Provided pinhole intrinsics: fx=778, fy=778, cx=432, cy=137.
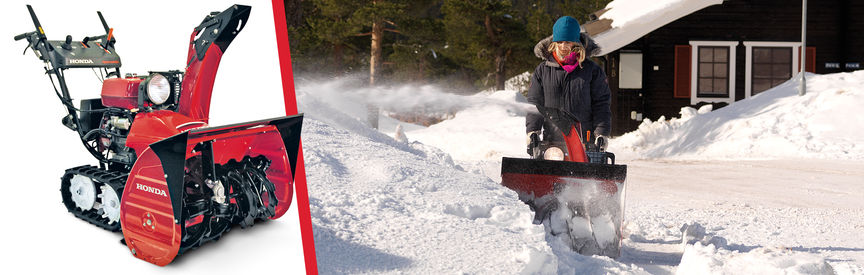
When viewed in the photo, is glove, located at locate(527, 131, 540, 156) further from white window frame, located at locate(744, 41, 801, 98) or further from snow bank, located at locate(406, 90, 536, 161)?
white window frame, located at locate(744, 41, 801, 98)

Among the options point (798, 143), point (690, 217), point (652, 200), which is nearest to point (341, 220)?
point (690, 217)

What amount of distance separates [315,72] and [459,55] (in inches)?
263

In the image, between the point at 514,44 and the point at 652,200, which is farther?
the point at 514,44

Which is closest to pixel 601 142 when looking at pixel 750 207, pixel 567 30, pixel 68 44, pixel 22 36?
pixel 567 30

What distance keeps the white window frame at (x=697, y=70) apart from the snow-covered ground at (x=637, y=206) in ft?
12.5

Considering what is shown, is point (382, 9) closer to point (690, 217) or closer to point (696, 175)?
point (696, 175)

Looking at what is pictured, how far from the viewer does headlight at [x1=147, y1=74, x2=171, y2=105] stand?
514 centimetres

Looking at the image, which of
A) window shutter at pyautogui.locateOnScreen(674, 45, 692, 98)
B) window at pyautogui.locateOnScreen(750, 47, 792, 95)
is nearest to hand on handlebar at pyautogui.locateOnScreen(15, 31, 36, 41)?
window shutter at pyautogui.locateOnScreen(674, 45, 692, 98)

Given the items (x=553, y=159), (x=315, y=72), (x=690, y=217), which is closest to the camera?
(x=553, y=159)

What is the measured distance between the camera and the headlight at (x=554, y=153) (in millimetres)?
5910

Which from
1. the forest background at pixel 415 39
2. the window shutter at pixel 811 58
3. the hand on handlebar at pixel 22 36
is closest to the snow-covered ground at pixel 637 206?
the hand on handlebar at pixel 22 36

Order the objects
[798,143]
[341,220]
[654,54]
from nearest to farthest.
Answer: [341,220] → [798,143] → [654,54]

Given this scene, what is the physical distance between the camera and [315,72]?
2120cm

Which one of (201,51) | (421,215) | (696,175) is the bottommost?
(696,175)
